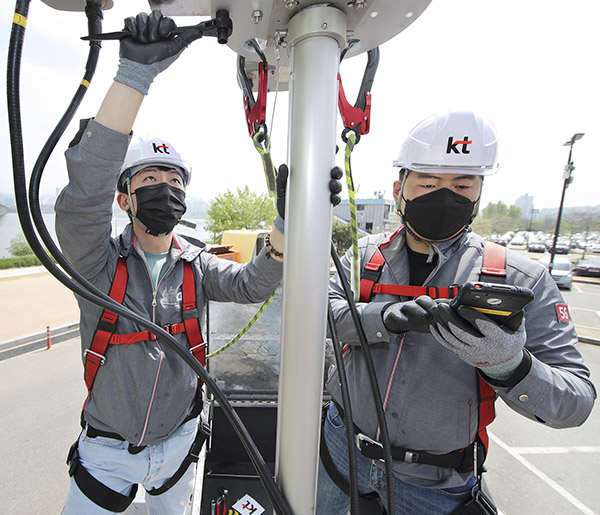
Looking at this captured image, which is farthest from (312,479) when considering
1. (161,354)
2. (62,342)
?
(62,342)

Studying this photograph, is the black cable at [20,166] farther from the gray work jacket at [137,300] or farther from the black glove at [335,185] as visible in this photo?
the black glove at [335,185]

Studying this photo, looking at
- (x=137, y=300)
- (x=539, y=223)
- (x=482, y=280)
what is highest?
(x=482, y=280)

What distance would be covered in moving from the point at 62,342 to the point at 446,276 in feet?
26.6

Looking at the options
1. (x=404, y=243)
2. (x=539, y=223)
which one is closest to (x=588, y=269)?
(x=404, y=243)

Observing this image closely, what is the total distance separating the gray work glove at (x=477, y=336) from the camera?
0.89 metres

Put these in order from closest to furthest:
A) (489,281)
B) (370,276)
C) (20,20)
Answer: (20,20), (489,281), (370,276)

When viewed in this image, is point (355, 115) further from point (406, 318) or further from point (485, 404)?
point (485, 404)

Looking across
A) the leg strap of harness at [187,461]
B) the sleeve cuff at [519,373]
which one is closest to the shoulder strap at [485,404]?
the sleeve cuff at [519,373]

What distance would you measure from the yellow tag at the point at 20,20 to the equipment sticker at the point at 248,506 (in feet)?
10.1

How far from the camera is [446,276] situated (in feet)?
4.39

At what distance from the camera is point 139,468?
5.15 ft

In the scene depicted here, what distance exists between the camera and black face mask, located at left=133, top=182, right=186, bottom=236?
1.63m

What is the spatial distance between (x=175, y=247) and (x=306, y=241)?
1.26 m

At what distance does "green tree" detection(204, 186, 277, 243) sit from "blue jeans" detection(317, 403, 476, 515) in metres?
25.6
